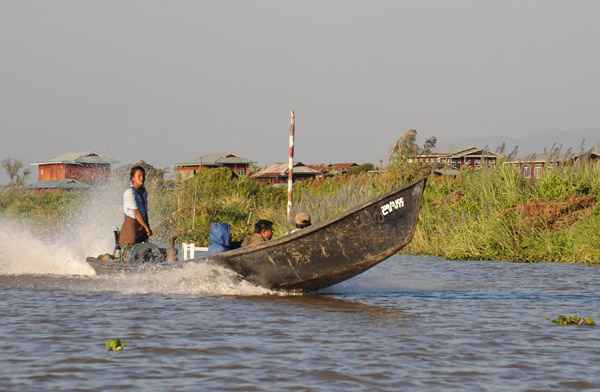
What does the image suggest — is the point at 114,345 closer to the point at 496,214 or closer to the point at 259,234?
the point at 259,234

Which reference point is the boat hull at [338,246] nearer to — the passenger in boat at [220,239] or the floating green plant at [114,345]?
the passenger in boat at [220,239]

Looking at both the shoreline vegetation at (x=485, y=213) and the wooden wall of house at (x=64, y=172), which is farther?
the wooden wall of house at (x=64, y=172)

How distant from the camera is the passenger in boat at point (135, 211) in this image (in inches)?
520

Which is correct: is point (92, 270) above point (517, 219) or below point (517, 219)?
below

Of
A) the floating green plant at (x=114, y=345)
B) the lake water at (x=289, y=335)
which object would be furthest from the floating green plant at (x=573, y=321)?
the floating green plant at (x=114, y=345)

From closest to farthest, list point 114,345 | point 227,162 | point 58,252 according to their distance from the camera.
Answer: point 114,345
point 58,252
point 227,162

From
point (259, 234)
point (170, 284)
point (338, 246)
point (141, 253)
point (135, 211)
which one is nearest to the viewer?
point (338, 246)

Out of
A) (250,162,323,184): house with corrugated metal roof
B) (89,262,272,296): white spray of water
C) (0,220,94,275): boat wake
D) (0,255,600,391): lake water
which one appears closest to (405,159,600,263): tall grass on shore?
(0,255,600,391): lake water

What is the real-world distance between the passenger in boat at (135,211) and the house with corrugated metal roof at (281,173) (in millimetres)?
66865

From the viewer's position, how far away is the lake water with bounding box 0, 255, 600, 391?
6.89 meters

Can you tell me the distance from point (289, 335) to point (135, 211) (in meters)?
5.17

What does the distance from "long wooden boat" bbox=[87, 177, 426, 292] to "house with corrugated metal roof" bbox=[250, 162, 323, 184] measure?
68.5 meters

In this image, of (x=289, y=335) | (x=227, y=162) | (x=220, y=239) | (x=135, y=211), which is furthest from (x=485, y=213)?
(x=227, y=162)

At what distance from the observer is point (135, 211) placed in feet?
43.4
